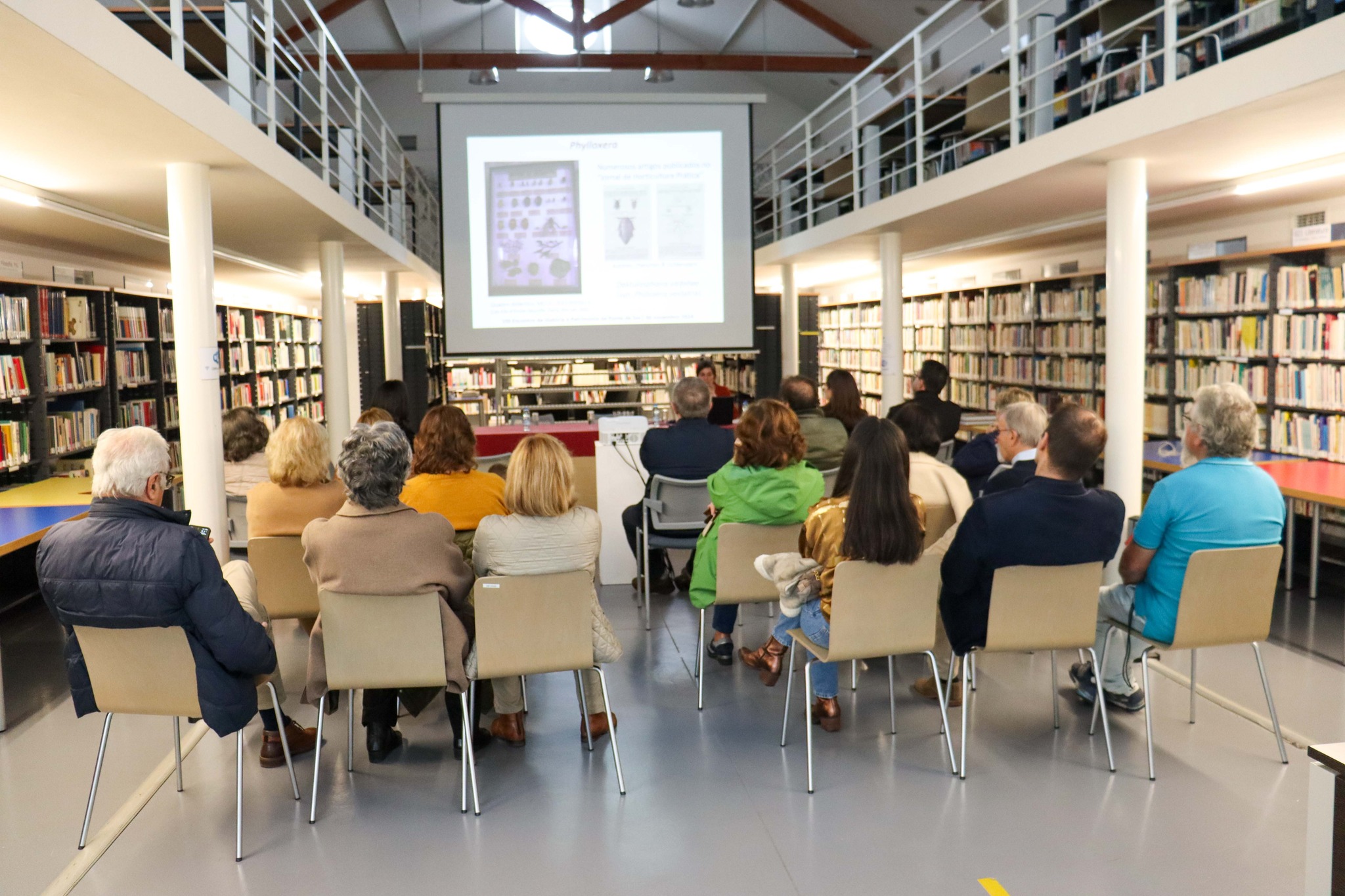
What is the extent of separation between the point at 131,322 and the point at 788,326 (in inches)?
256

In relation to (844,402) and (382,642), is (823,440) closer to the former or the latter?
(844,402)

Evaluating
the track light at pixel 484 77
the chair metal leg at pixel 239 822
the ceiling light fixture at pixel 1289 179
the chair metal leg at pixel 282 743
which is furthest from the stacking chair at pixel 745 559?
the track light at pixel 484 77

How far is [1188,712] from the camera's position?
364 cm

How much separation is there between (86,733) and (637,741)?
2039 mm

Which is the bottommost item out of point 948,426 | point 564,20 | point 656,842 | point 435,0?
point 656,842

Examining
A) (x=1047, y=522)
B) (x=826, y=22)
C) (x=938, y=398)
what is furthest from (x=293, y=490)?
(x=826, y=22)

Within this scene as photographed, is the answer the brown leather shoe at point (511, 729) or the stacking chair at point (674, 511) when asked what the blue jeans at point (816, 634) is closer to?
the brown leather shoe at point (511, 729)

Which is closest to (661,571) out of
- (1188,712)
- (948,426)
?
(948,426)

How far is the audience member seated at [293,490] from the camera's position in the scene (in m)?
3.76

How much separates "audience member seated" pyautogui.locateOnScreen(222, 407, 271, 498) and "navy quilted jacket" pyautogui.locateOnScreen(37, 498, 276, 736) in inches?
94.7

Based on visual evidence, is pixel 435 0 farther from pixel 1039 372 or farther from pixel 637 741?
pixel 637 741

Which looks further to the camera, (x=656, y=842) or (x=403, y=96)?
(x=403, y=96)

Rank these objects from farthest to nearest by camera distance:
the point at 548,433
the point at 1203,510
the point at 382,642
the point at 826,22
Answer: the point at 826,22, the point at 548,433, the point at 1203,510, the point at 382,642

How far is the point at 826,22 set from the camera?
13.5 m
